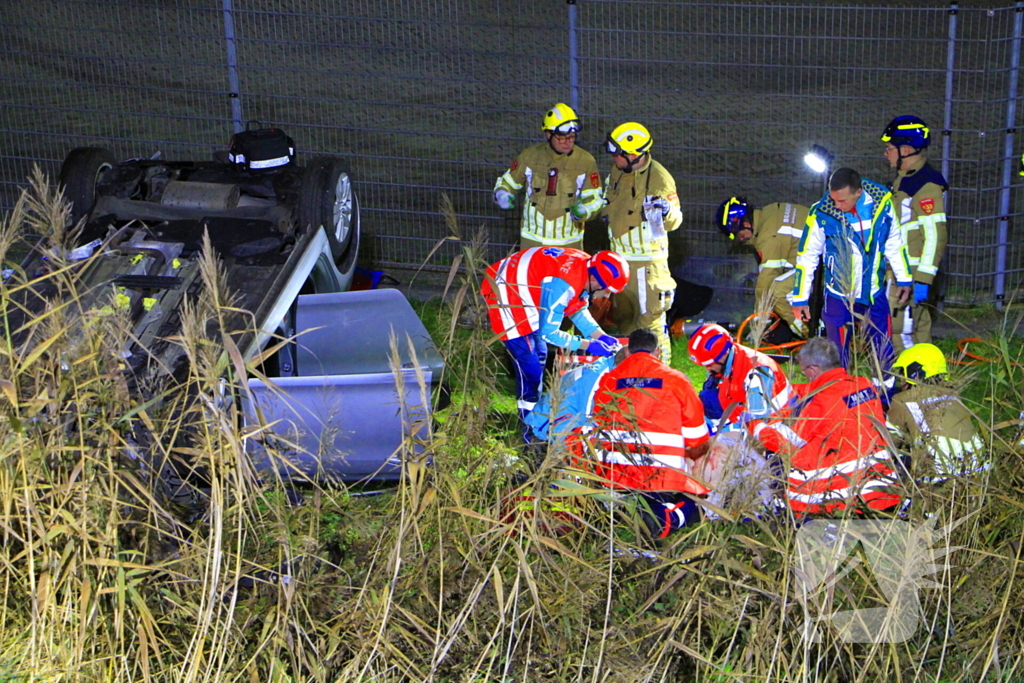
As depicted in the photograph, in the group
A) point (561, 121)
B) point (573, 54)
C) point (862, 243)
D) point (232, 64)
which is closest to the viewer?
point (862, 243)

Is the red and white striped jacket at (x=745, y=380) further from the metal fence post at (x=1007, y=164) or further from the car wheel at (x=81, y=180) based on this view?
the car wheel at (x=81, y=180)

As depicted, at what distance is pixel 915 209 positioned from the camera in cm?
680

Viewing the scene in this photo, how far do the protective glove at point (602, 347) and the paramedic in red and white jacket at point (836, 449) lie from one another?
1.40m

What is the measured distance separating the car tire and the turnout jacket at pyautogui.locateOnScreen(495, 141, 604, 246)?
1191mm

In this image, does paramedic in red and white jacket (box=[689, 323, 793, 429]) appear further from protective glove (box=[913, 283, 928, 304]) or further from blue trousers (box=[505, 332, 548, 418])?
protective glove (box=[913, 283, 928, 304])

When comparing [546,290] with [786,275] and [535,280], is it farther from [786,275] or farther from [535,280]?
[786,275]

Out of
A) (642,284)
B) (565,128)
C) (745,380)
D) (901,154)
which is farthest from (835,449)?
(565,128)

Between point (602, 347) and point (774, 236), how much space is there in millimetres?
1966

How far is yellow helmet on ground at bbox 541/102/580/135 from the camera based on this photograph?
734cm

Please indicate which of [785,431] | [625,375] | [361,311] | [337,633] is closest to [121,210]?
[361,311]

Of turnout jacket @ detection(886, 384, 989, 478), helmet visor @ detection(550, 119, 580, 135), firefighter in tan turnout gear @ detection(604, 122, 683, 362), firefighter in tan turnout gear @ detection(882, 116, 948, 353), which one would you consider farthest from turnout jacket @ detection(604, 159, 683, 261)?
turnout jacket @ detection(886, 384, 989, 478)

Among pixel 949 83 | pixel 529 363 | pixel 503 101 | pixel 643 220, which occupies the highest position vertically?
pixel 949 83

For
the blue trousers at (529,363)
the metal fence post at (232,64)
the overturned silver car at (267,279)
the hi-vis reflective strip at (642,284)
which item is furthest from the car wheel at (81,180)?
the hi-vis reflective strip at (642,284)

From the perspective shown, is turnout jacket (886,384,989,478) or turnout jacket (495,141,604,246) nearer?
turnout jacket (886,384,989,478)
